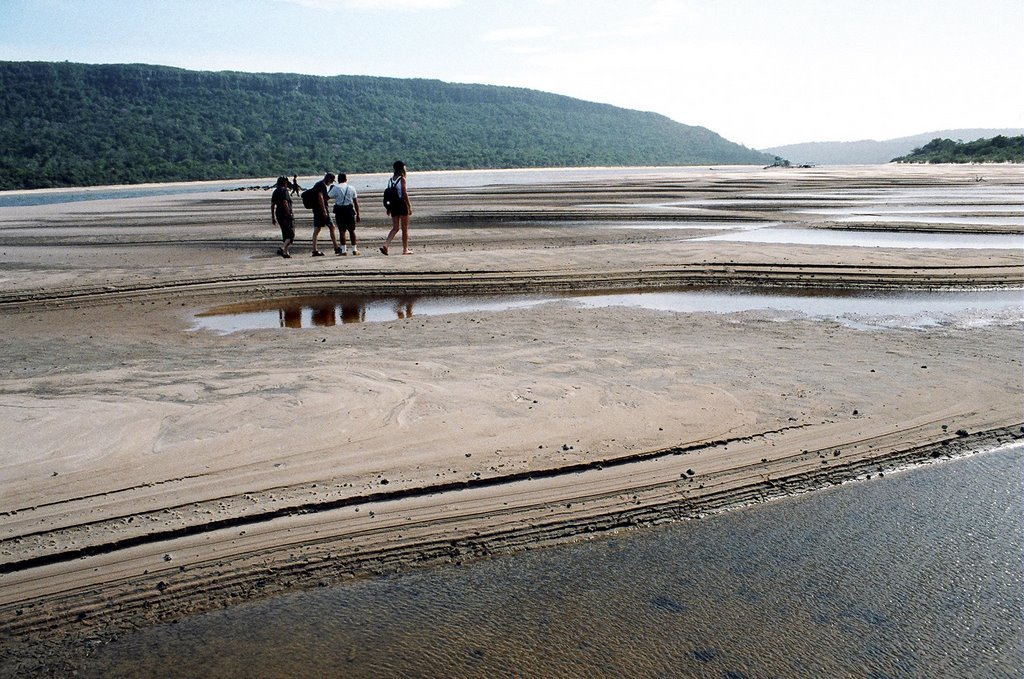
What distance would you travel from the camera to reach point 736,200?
1309 inches

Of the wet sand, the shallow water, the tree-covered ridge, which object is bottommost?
the shallow water

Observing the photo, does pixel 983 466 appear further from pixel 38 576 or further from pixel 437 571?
pixel 38 576

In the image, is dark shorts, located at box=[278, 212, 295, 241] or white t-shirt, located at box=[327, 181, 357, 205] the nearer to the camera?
Result: white t-shirt, located at box=[327, 181, 357, 205]

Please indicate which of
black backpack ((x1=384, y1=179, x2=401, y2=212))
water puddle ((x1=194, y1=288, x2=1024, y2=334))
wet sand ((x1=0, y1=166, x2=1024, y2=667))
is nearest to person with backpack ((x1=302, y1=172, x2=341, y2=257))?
black backpack ((x1=384, y1=179, x2=401, y2=212))

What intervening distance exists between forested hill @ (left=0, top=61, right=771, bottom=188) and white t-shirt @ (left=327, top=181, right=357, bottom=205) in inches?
2969

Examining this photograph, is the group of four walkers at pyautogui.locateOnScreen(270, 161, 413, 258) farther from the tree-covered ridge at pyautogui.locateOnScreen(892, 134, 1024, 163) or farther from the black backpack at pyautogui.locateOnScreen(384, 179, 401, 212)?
the tree-covered ridge at pyautogui.locateOnScreen(892, 134, 1024, 163)

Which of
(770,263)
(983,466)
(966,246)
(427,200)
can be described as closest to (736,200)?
(427,200)

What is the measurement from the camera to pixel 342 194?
16469mm

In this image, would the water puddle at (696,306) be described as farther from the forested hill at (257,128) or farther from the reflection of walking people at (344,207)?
the forested hill at (257,128)

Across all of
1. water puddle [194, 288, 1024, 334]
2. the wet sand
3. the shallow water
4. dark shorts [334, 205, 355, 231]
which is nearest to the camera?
the shallow water

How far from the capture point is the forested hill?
96.8m

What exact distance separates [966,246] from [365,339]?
43.8 feet

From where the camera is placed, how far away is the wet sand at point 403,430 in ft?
14.1

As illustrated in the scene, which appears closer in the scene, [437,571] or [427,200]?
[437,571]
